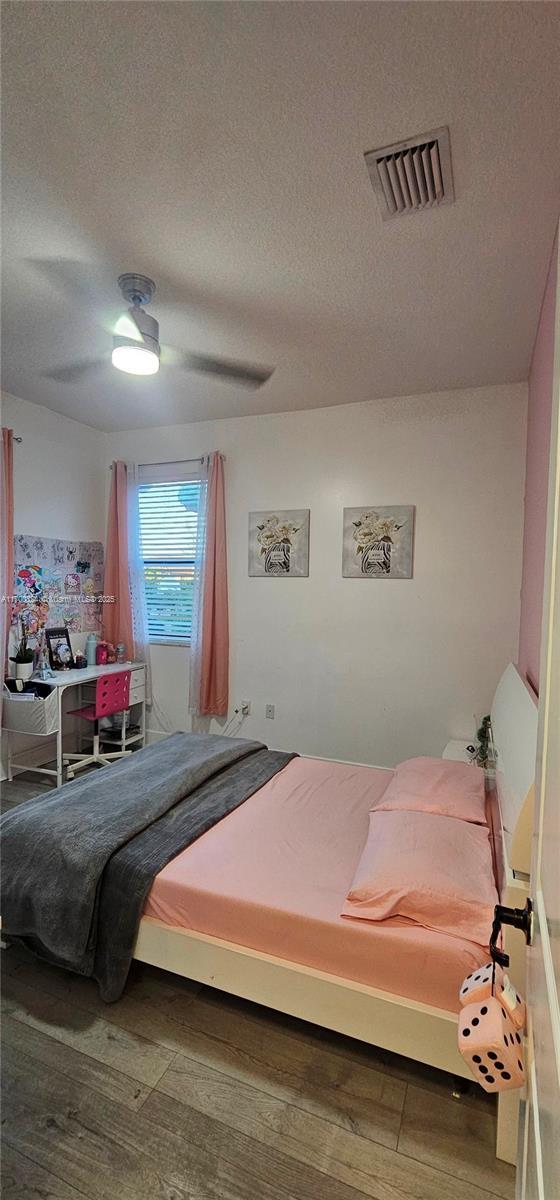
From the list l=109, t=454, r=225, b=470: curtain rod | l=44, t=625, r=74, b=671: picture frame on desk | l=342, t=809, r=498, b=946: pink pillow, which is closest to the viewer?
l=342, t=809, r=498, b=946: pink pillow

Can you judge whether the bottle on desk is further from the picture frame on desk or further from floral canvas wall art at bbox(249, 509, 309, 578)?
floral canvas wall art at bbox(249, 509, 309, 578)

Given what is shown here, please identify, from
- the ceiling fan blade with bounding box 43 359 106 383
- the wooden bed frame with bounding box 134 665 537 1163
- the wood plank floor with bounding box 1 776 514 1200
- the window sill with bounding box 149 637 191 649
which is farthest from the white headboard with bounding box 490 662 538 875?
the window sill with bounding box 149 637 191 649

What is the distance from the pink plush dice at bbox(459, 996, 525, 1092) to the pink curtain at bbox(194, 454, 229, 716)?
313 cm

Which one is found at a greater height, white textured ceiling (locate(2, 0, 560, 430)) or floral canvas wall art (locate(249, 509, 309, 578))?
white textured ceiling (locate(2, 0, 560, 430))

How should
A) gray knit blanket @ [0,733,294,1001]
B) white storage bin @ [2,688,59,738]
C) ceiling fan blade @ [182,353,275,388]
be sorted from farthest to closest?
1. white storage bin @ [2,688,59,738]
2. ceiling fan blade @ [182,353,275,388]
3. gray knit blanket @ [0,733,294,1001]

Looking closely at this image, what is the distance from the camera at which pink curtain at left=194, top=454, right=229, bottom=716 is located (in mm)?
3832

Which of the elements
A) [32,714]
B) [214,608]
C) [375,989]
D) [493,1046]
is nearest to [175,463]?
[214,608]

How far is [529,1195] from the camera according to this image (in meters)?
0.70

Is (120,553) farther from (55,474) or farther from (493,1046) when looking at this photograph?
(493,1046)

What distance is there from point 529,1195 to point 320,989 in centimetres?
81

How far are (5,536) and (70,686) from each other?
1.29 metres

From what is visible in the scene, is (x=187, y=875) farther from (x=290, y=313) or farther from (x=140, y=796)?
(x=290, y=313)

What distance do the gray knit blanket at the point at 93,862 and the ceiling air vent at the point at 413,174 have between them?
92.6 inches

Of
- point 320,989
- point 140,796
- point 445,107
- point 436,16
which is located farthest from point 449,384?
point 320,989
